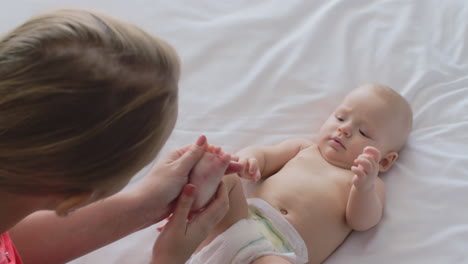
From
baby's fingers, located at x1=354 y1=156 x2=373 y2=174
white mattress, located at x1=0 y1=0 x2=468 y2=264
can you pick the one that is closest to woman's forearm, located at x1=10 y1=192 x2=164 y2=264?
white mattress, located at x1=0 y1=0 x2=468 y2=264

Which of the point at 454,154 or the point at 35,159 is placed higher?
the point at 35,159

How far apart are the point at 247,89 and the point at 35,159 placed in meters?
0.86

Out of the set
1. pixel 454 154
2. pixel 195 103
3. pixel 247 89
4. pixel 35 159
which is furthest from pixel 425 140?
pixel 35 159

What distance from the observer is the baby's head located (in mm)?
1293

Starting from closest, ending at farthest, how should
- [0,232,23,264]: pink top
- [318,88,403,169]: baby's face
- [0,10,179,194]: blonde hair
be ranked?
[0,10,179,194]: blonde hair, [0,232,23,264]: pink top, [318,88,403,169]: baby's face

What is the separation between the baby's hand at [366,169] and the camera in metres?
1.10

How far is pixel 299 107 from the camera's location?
1.40 metres

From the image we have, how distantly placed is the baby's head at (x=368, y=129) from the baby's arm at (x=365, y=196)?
139mm

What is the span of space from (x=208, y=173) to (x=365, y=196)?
39 cm

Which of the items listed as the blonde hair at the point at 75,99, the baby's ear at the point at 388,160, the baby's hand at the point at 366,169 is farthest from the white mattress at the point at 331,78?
the blonde hair at the point at 75,99

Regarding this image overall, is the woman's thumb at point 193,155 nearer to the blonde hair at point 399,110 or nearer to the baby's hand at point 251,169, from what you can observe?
the baby's hand at point 251,169

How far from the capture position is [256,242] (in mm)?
1070

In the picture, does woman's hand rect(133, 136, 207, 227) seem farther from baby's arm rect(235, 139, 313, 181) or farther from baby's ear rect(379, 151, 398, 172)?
baby's ear rect(379, 151, 398, 172)

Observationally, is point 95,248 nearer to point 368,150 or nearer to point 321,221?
point 321,221
